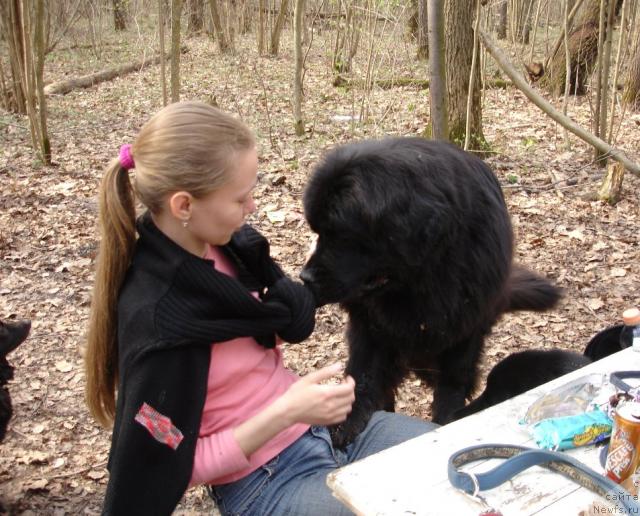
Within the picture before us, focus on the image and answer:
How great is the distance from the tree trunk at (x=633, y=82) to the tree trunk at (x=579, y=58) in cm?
81

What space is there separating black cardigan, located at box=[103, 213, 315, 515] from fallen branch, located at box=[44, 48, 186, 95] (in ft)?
29.8

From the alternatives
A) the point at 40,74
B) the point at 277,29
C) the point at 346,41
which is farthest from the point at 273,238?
the point at 277,29

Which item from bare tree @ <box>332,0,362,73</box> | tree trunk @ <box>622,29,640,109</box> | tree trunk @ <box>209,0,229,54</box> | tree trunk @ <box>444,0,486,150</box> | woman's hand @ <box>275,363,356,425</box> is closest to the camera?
woman's hand @ <box>275,363,356,425</box>

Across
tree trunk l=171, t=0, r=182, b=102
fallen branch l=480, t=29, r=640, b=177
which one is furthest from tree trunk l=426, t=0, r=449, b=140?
tree trunk l=171, t=0, r=182, b=102

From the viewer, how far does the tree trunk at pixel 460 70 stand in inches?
214

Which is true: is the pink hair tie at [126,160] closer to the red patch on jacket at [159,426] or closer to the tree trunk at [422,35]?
the red patch on jacket at [159,426]

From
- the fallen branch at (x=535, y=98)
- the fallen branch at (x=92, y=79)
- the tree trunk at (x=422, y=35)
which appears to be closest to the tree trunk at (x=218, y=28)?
the fallen branch at (x=92, y=79)

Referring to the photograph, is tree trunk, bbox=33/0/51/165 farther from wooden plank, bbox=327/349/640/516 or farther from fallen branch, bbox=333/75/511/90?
wooden plank, bbox=327/349/640/516

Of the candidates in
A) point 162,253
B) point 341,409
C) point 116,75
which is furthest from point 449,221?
point 116,75

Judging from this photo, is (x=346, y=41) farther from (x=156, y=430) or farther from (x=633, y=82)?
(x=156, y=430)

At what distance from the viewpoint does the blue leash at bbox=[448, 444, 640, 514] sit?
1.27 m

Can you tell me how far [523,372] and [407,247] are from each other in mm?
678

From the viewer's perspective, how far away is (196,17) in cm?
1617

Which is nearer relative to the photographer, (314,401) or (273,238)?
(314,401)
